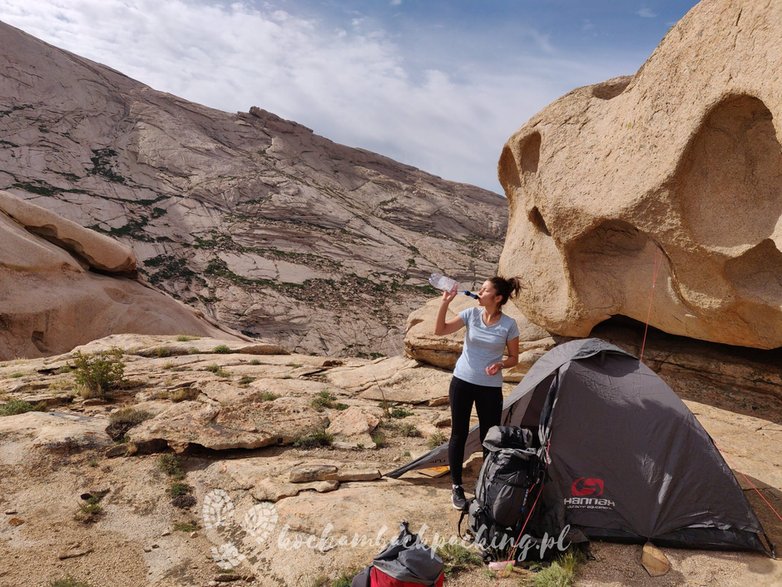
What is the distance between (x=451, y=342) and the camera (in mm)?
12023

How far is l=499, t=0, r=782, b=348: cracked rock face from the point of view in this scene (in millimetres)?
6879

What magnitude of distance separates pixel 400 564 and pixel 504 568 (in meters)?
1.47

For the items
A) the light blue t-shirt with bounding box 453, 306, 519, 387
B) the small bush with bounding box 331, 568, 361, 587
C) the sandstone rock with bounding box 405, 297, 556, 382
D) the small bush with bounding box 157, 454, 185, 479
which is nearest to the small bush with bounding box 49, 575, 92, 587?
the small bush with bounding box 157, 454, 185, 479

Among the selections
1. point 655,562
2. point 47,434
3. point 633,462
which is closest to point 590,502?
point 633,462

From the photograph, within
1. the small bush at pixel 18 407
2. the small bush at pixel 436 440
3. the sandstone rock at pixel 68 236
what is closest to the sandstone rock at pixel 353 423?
the small bush at pixel 436 440

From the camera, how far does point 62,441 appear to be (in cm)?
736

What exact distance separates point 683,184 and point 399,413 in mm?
6103

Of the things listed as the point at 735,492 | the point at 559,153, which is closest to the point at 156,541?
the point at 735,492

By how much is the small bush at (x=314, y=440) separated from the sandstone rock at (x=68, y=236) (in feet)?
67.1

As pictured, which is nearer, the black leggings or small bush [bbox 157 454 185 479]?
the black leggings

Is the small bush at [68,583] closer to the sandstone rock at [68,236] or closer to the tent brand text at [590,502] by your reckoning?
the tent brand text at [590,502]

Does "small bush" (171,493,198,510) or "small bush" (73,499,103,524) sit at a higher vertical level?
"small bush" (171,493,198,510)

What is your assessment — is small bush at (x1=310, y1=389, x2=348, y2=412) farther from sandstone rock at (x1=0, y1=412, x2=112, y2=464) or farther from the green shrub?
sandstone rock at (x1=0, y1=412, x2=112, y2=464)

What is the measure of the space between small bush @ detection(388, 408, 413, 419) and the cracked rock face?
3.79 m
